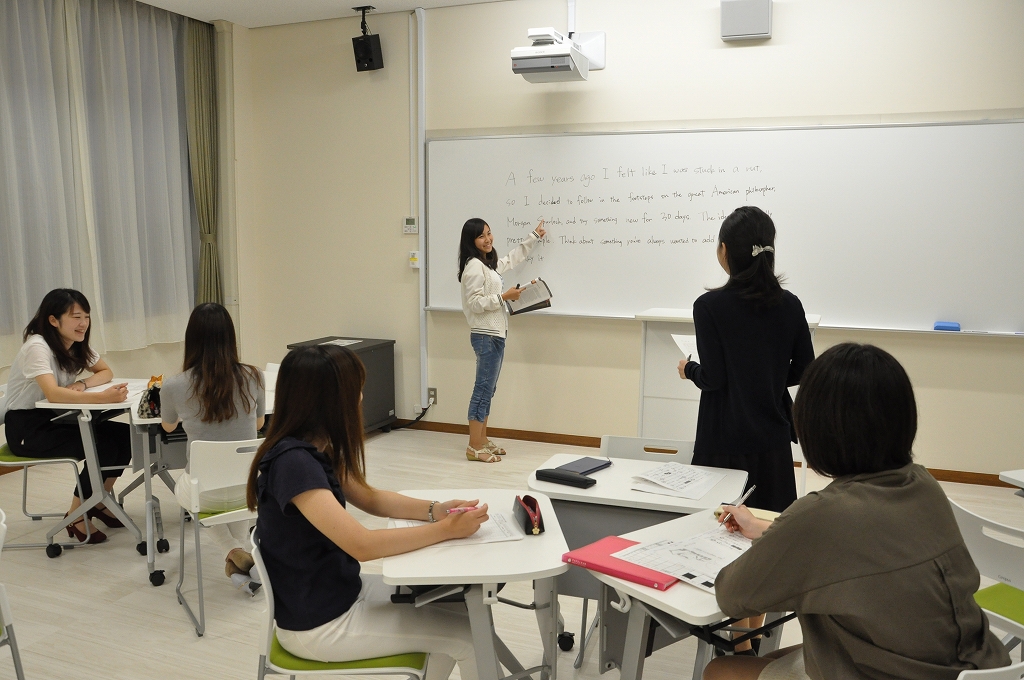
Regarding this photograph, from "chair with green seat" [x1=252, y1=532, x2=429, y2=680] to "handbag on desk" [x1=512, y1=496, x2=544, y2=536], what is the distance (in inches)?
15.5

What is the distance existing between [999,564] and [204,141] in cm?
570

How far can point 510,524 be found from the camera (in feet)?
6.45

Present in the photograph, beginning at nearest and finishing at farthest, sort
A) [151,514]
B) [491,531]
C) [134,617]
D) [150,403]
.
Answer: [491,531] → [134,617] → [150,403] → [151,514]

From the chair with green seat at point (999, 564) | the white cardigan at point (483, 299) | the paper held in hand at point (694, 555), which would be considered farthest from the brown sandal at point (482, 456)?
the paper held in hand at point (694, 555)

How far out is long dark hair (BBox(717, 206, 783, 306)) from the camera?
2379mm

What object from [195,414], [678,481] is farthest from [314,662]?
[195,414]

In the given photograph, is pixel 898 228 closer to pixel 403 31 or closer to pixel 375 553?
pixel 403 31

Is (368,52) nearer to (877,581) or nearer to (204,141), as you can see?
(204,141)

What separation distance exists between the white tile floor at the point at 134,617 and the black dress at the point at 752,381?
2.59ft

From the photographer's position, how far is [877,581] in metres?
1.36

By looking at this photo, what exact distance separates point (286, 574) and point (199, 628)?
1386mm

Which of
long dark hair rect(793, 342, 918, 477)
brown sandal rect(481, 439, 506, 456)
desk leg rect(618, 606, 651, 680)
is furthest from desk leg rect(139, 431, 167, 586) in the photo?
long dark hair rect(793, 342, 918, 477)

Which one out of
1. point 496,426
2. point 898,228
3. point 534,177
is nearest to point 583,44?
point 534,177

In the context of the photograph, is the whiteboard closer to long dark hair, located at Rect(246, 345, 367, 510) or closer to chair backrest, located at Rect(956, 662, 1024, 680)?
long dark hair, located at Rect(246, 345, 367, 510)
